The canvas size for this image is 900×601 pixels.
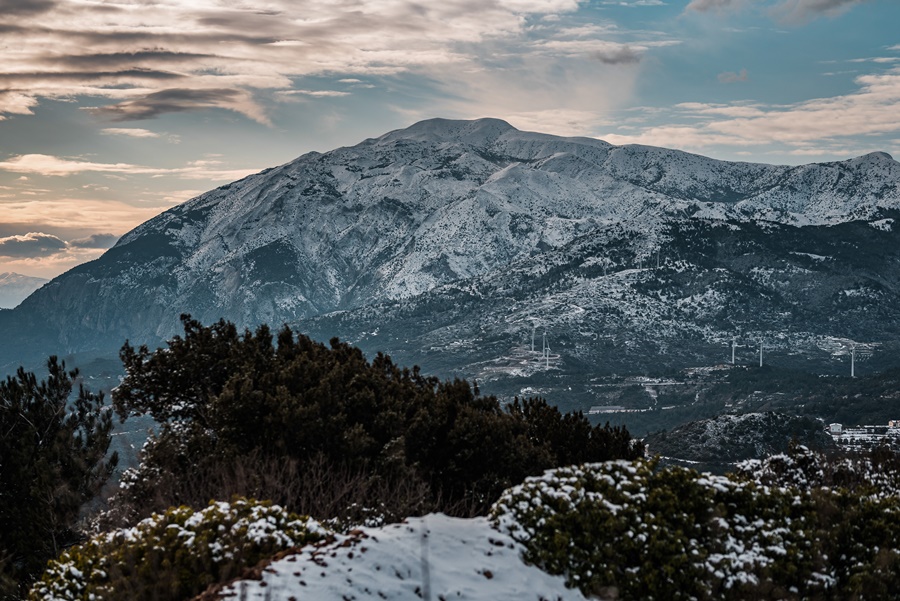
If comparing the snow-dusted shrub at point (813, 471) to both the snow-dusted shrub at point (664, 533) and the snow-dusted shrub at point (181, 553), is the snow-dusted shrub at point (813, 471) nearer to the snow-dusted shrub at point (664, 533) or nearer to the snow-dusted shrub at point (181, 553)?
the snow-dusted shrub at point (664, 533)

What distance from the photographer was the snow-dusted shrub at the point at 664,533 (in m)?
19.2

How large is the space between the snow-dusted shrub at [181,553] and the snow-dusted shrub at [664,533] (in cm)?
483

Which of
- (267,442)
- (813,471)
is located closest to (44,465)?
(267,442)

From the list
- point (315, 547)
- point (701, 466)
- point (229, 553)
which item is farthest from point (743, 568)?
point (701, 466)

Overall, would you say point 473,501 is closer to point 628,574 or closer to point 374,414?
point 374,414

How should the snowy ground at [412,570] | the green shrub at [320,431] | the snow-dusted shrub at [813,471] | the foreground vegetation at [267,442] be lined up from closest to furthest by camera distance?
the snowy ground at [412,570] < the foreground vegetation at [267,442] < the green shrub at [320,431] < the snow-dusted shrub at [813,471]

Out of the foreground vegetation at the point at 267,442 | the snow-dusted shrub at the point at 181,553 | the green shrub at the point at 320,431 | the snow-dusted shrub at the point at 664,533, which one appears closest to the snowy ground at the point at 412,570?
the snow-dusted shrub at the point at 664,533

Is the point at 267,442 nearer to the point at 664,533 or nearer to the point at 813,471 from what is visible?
the point at 664,533

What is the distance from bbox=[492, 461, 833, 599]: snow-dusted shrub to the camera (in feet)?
63.1

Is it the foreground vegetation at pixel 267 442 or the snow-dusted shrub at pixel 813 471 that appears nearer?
the foreground vegetation at pixel 267 442

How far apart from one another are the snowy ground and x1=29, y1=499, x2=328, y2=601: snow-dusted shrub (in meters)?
1.68

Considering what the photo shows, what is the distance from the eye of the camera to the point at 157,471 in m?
32.4

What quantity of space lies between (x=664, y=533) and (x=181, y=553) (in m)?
9.72

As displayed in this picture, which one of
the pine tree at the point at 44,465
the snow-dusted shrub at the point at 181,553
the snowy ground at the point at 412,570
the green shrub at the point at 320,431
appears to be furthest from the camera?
the pine tree at the point at 44,465
